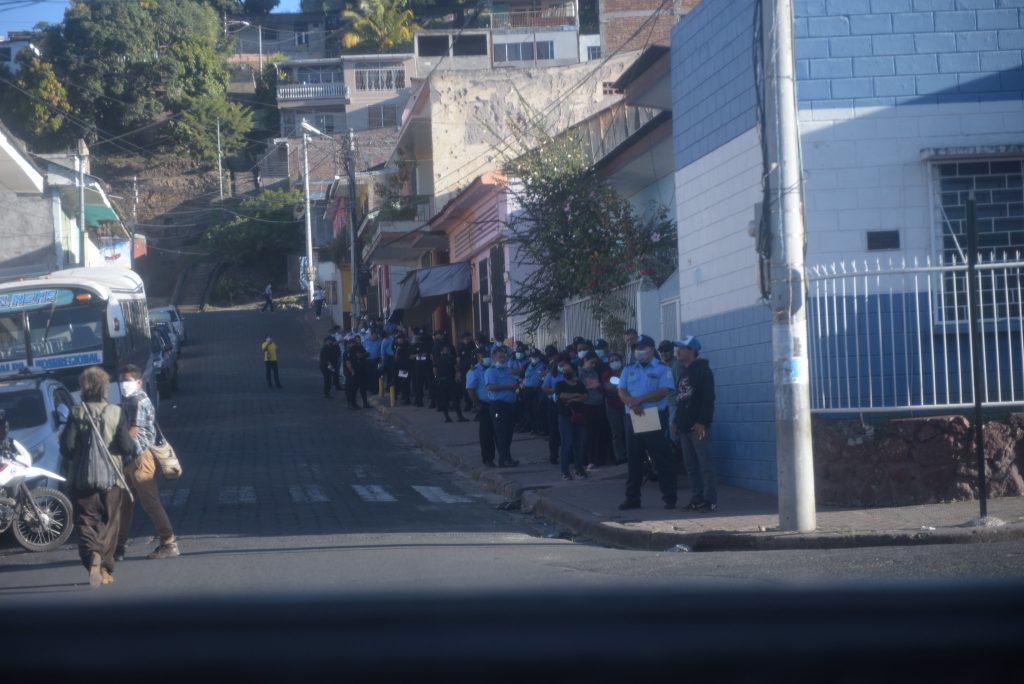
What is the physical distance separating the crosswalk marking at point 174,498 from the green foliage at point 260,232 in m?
48.5

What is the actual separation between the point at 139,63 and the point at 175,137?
4.54 metres

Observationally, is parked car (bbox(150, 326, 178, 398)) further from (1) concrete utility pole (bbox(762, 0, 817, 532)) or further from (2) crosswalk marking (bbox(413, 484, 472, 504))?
(1) concrete utility pole (bbox(762, 0, 817, 532))

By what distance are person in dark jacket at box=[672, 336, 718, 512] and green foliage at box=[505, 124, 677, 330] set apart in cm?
506

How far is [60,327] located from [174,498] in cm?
596

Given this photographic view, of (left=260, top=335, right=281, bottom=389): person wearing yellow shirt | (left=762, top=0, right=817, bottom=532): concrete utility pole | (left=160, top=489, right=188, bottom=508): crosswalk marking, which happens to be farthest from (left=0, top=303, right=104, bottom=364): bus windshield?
(left=762, top=0, right=817, bottom=532): concrete utility pole

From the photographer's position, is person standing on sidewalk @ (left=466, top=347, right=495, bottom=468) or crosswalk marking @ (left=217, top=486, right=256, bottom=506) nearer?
crosswalk marking @ (left=217, top=486, right=256, bottom=506)

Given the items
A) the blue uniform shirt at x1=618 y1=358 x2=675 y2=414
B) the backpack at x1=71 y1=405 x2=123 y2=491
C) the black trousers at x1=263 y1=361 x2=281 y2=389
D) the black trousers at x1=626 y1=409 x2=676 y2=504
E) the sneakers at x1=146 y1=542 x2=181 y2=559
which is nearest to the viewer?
the backpack at x1=71 y1=405 x2=123 y2=491

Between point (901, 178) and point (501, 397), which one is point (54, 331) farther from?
point (901, 178)

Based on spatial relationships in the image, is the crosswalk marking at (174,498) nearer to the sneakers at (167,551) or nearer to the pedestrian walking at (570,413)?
the sneakers at (167,551)

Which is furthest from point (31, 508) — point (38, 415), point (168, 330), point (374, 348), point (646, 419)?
point (168, 330)

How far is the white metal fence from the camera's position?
11.8 m

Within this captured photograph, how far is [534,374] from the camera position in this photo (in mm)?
19375

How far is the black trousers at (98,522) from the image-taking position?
373 inches

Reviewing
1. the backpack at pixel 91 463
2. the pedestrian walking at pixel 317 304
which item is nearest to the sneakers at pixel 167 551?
the backpack at pixel 91 463
